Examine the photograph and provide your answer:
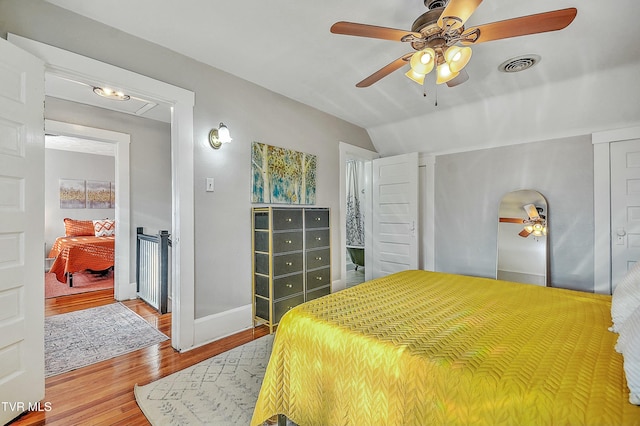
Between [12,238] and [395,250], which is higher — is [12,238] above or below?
above

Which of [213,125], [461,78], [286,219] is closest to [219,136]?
[213,125]

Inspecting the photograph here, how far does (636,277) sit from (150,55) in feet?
10.7

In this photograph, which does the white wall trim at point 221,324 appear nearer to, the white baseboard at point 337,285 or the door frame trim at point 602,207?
the white baseboard at point 337,285

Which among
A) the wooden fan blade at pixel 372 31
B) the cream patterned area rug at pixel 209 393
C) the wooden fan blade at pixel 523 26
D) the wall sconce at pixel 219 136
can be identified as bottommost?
the cream patterned area rug at pixel 209 393

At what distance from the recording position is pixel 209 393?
1.82 metres

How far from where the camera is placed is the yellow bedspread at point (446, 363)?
875 millimetres

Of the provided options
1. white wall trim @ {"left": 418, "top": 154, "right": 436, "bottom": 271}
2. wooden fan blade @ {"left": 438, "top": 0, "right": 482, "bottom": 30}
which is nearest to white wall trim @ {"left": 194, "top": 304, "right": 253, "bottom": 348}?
white wall trim @ {"left": 418, "top": 154, "right": 436, "bottom": 271}

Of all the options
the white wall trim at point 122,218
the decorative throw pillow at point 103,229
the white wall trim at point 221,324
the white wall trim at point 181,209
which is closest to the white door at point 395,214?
the white wall trim at point 221,324

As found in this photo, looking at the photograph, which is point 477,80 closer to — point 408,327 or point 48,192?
point 408,327

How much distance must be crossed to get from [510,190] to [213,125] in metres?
3.44

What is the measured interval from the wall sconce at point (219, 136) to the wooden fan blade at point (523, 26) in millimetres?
1933

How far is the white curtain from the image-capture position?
5.72m

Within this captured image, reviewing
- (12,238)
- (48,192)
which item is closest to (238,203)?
(12,238)

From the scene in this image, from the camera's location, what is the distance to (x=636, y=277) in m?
1.33
